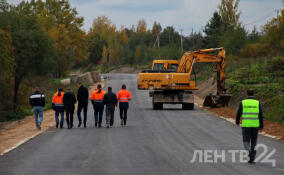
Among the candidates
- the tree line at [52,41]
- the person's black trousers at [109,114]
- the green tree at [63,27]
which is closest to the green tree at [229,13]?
the tree line at [52,41]

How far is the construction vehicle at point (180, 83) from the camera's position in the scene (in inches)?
1184

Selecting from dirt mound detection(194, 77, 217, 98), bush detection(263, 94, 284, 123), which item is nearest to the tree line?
dirt mound detection(194, 77, 217, 98)

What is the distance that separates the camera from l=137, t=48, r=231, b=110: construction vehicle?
98.7 ft

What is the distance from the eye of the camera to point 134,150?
14297mm

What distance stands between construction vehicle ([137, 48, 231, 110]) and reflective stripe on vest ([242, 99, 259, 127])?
57.8 ft

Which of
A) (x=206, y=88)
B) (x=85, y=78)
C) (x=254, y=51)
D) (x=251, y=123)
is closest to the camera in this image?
(x=251, y=123)

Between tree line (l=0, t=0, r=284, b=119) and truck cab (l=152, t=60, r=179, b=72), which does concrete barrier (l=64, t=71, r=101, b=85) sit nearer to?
tree line (l=0, t=0, r=284, b=119)

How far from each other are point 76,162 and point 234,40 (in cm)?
5496

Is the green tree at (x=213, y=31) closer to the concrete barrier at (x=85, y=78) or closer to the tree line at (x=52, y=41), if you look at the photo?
the tree line at (x=52, y=41)

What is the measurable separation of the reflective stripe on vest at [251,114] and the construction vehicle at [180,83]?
17.6 m

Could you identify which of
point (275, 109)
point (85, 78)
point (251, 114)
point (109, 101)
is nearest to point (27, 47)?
point (85, 78)

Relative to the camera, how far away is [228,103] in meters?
34.3

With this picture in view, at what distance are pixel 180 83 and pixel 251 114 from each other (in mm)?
17859

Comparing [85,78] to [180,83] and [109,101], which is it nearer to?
[180,83]
